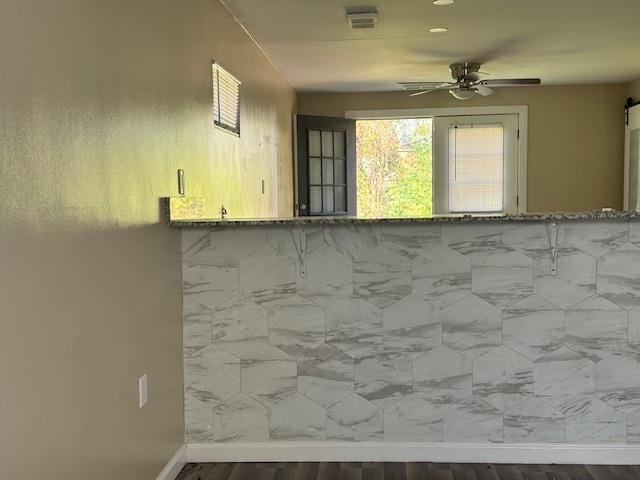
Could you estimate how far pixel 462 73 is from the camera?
5.77 m

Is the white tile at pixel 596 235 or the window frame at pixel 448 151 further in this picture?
the window frame at pixel 448 151

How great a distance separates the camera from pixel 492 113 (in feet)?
23.7

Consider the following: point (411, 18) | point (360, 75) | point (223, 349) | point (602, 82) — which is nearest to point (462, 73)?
point (360, 75)

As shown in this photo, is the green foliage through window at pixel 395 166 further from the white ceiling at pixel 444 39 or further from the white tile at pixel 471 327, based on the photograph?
the white tile at pixel 471 327

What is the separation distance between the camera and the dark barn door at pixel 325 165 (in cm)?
656

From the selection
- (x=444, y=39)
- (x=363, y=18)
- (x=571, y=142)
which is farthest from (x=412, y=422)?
(x=571, y=142)

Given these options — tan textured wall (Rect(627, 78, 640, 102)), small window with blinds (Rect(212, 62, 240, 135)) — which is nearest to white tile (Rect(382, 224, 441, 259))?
small window with blinds (Rect(212, 62, 240, 135))

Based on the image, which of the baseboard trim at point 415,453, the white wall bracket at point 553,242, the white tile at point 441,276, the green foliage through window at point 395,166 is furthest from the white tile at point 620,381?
the green foliage through window at point 395,166

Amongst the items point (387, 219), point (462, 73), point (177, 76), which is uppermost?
point (462, 73)

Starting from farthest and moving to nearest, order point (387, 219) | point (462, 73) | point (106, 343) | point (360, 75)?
point (360, 75), point (462, 73), point (387, 219), point (106, 343)

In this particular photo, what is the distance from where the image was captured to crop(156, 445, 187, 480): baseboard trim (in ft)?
8.60

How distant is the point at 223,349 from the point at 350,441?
66 cm

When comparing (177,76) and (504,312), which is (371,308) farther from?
(177,76)

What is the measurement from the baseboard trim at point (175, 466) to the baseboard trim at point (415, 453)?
4 cm
